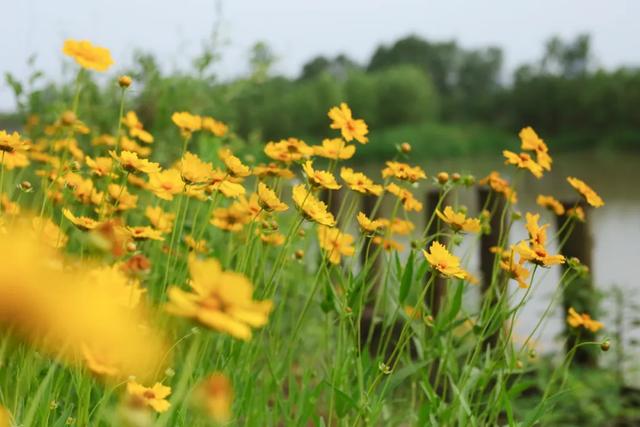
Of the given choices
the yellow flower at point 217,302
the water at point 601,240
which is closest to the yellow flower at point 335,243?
the water at point 601,240

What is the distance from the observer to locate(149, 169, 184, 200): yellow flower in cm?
100

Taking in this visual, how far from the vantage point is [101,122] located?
3277 millimetres

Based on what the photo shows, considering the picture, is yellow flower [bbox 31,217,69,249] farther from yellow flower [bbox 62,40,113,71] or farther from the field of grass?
yellow flower [bbox 62,40,113,71]

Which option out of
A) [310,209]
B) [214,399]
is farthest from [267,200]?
[214,399]

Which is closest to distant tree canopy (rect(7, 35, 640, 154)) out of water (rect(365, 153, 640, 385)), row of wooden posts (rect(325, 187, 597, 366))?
water (rect(365, 153, 640, 385))

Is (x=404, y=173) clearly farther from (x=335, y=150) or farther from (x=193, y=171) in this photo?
(x=193, y=171)

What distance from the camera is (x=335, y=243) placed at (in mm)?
1276

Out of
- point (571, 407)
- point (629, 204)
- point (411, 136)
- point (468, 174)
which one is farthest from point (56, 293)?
point (411, 136)

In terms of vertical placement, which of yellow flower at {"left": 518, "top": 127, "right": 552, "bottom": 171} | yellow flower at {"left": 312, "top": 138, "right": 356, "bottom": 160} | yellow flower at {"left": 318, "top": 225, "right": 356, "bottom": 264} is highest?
yellow flower at {"left": 518, "top": 127, "right": 552, "bottom": 171}

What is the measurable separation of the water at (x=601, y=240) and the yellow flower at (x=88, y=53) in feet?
2.18

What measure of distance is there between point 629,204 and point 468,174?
355 inches

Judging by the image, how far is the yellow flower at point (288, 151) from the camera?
1.26m

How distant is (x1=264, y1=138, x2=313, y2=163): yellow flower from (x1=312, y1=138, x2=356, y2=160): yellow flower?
17 millimetres

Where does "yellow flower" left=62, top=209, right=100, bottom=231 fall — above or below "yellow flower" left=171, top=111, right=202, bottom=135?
below
